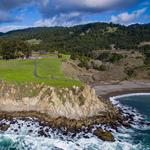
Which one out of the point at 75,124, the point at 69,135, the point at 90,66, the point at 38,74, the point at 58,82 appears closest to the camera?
Answer: the point at 69,135

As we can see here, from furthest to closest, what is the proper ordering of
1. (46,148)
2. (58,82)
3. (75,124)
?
(58,82)
(75,124)
(46,148)

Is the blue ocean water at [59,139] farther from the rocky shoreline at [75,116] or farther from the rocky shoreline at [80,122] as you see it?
the rocky shoreline at [75,116]

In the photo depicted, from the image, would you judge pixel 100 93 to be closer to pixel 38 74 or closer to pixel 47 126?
pixel 38 74

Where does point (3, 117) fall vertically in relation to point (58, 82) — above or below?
below

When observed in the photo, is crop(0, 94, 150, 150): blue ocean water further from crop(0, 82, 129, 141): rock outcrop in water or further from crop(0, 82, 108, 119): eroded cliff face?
crop(0, 82, 108, 119): eroded cliff face

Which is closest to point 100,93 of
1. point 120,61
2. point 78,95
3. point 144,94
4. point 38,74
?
point 144,94

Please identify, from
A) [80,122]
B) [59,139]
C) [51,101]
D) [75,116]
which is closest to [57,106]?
[51,101]
